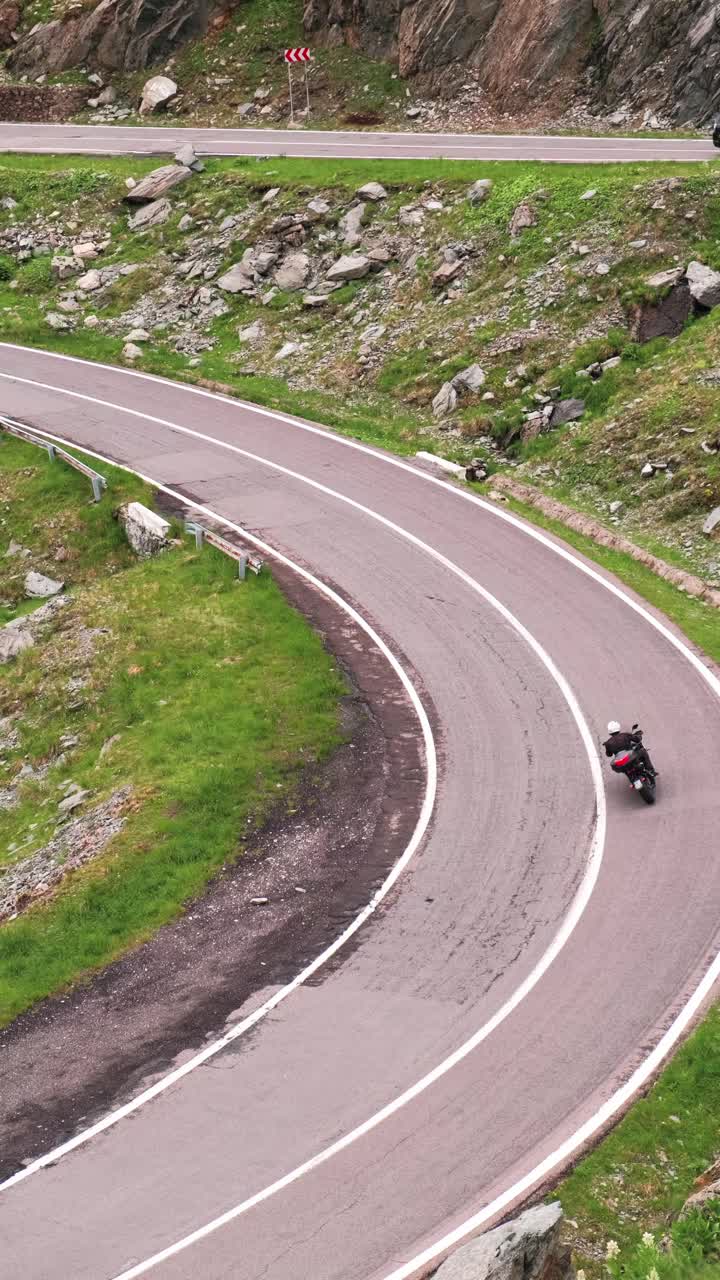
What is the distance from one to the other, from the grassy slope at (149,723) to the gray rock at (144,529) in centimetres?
43

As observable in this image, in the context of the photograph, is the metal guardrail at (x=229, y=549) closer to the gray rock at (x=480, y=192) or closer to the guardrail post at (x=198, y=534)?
the guardrail post at (x=198, y=534)

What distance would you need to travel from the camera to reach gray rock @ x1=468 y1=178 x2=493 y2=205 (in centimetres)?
4294

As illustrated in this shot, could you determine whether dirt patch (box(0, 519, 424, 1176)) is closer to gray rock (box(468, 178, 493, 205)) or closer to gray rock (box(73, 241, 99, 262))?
gray rock (box(468, 178, 493, 205))

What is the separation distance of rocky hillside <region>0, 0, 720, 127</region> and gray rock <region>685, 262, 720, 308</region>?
44.5 ft

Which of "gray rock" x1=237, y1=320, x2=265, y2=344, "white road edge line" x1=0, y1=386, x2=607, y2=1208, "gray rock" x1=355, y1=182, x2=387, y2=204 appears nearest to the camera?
"white road edge line" x1=0, y1=386, x2=607, y2=1208

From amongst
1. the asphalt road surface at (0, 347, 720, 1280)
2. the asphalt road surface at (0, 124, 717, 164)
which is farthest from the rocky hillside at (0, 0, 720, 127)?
the asphalt road surface at (0, 347, 720, 1280)

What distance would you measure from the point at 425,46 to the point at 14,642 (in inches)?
1367

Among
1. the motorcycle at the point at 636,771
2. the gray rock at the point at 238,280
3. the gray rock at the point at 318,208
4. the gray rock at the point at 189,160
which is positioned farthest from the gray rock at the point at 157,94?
the motorcycle at the point at 636,771

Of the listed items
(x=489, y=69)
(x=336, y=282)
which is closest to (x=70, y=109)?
(x=489, y=69)

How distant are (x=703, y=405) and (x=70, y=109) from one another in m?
39.5

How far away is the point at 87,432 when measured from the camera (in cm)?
3966

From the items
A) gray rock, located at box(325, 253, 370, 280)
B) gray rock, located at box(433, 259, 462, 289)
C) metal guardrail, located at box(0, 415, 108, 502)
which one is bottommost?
metal guardrail, located at box(0, 415, 108, 502)

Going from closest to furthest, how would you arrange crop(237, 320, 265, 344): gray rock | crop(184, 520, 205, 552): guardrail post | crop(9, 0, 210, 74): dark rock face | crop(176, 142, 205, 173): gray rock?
crop(184, 520, 205, 552): guardrail post < crop(237, 320, 265, 344): gray rock < crop(176, 142, 205, 173): gray rock < crop(9, 0, 210, 74): dark rock face

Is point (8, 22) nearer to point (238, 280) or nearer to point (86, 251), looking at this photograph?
point (86, 251)
